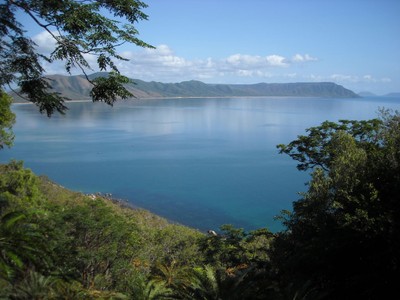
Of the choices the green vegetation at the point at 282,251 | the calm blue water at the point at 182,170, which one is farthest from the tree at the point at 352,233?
the calm blue water at the point at 182,170

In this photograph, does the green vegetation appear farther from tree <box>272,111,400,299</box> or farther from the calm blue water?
the calm blue water

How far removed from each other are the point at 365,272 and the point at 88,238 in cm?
1023

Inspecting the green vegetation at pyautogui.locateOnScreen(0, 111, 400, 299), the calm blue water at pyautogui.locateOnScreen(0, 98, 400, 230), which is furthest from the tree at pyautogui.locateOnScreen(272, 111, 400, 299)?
the calm blue water at pyautogui.locateOnScreen(0, 98, 400, 230)

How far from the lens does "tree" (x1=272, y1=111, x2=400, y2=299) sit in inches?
266

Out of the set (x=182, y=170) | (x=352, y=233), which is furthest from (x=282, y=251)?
(x=182, y=170)

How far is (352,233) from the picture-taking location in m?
7.57

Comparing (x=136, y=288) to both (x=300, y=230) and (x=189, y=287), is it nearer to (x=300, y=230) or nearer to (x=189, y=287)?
(x=189, y=287)

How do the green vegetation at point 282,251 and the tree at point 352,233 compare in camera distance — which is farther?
the tree at point 352,233

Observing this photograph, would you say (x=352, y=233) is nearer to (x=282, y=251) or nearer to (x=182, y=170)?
(x=282, y=251)

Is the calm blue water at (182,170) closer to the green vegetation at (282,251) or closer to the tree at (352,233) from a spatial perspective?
the green vegetation at (282,251)

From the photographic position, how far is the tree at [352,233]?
6766 millimetres

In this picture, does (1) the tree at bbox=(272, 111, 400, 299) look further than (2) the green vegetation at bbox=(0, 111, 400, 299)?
Yes

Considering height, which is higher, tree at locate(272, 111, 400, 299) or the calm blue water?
tree at locate(272, 111, 400, 299)

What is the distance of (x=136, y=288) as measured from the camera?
10.1 m
